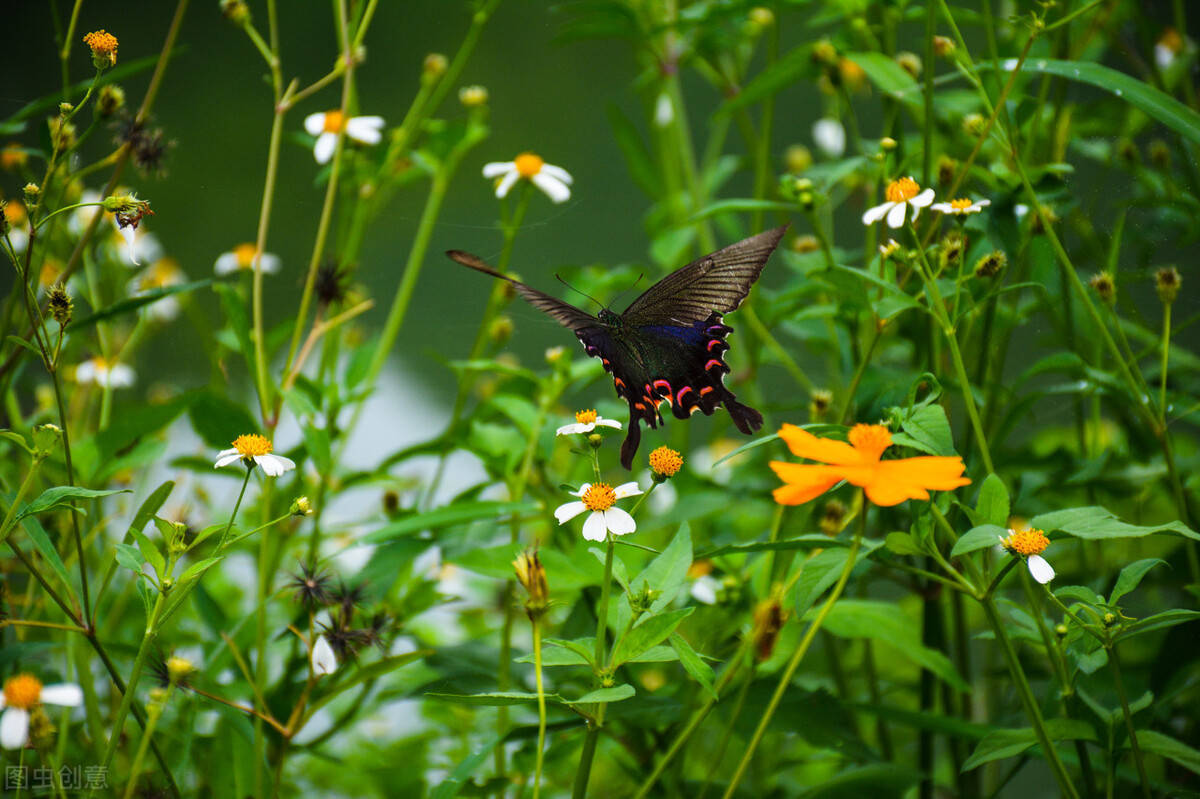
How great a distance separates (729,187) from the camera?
116cm

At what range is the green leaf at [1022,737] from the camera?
1.49 ft

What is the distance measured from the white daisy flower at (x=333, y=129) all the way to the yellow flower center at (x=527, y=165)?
93 millimetres

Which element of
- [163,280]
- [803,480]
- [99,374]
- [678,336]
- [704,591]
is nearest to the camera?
[803,480]

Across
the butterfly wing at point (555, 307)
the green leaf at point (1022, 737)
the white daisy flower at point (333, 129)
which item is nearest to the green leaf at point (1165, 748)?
the green leaf at point (1022, 737)

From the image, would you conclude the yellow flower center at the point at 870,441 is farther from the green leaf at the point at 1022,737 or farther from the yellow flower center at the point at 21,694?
the yellow flower center at the point at 21,694

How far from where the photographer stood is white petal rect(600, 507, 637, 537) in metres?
0.38

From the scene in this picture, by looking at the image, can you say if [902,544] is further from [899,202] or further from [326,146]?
[326,146]

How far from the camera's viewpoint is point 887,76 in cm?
60

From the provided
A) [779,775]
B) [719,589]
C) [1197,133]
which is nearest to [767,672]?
[719,589]

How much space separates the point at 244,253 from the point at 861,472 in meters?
0.53

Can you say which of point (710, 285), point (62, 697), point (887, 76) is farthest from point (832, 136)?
point (62, 697)

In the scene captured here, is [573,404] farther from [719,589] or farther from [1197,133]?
[1197,133]

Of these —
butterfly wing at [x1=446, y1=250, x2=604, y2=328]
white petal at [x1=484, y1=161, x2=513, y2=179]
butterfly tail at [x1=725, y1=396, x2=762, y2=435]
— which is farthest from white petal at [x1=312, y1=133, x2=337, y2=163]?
butterfly tail at [x1=725, y1=396, x2=762, y2=435]

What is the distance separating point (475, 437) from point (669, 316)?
0.24m
